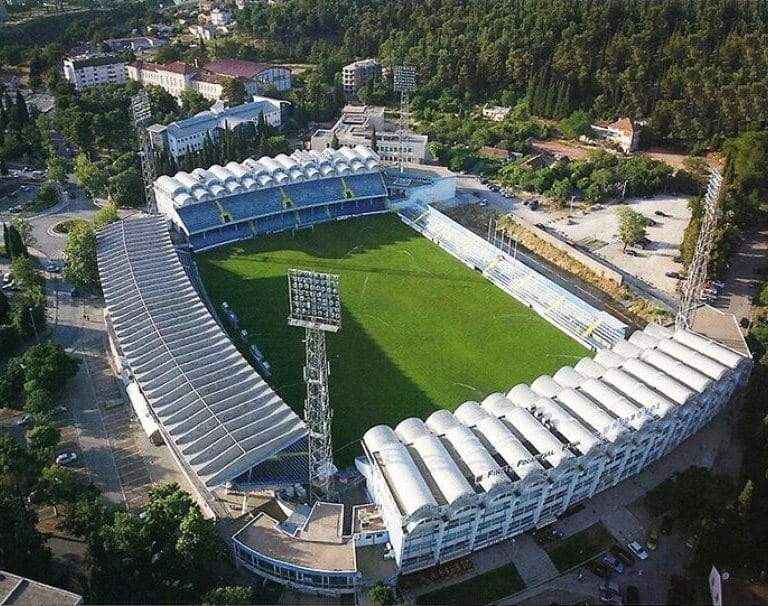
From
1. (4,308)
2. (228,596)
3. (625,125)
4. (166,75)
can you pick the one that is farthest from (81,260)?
(625,125)

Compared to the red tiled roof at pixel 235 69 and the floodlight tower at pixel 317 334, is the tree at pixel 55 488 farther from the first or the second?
the red tiled roof at pixel 235 69

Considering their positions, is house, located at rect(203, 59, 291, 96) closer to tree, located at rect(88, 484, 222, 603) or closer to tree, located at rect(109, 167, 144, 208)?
tree, located at rect(109, 167, 144, 208)

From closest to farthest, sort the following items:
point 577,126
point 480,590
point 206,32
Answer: point 480,590, point 577,126, point 206,32

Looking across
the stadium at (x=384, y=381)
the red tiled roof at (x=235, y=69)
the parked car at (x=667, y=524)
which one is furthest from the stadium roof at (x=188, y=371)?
the red tiled roof at (x=235, y=69)

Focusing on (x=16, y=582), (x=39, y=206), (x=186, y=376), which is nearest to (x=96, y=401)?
(x=186, y=376)

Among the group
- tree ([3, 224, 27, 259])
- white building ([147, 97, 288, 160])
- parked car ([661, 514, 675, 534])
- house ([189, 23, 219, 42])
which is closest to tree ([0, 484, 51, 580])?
parked car ([661, 514, 675, 534])

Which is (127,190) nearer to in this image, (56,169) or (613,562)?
(56,169)
